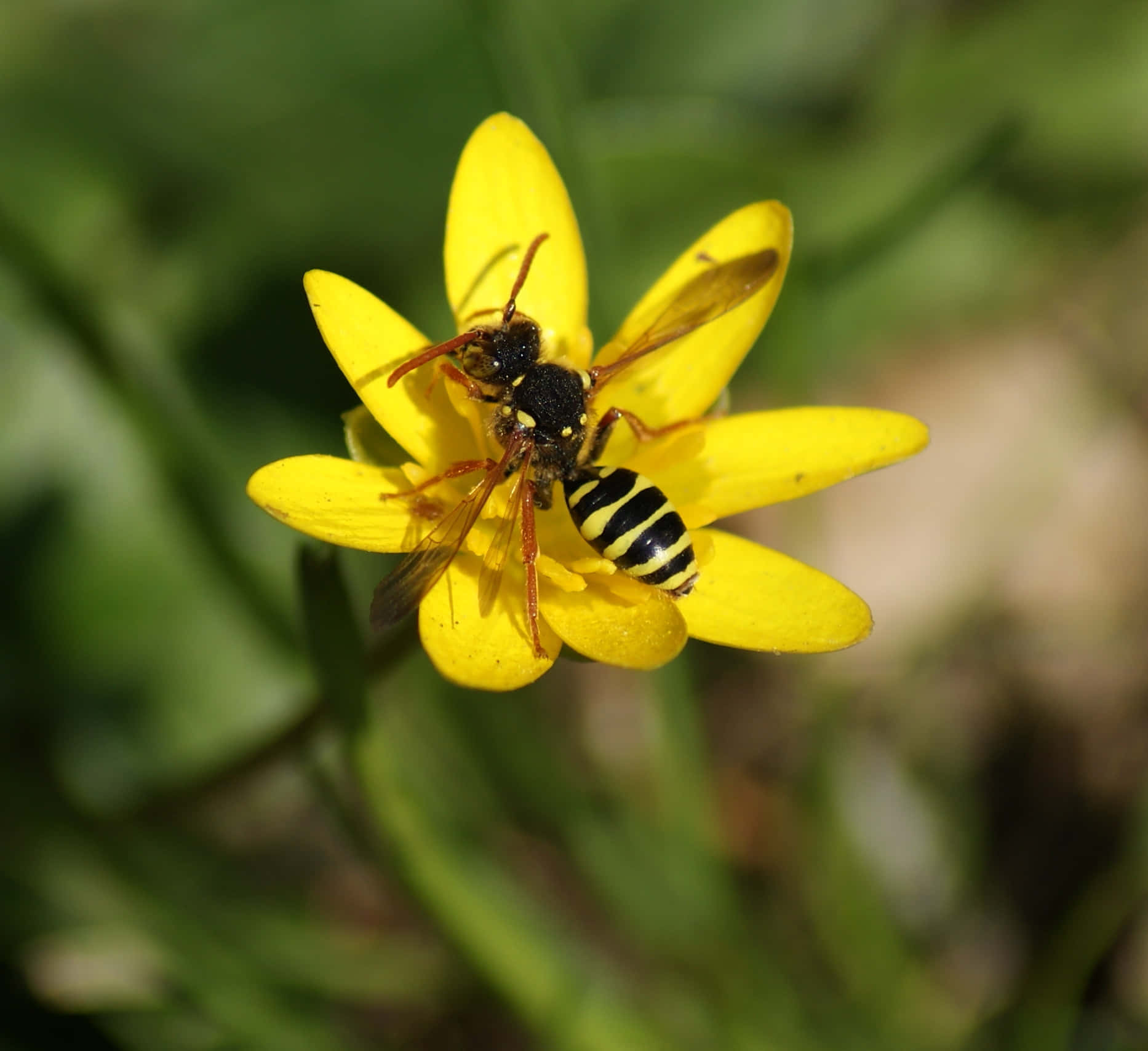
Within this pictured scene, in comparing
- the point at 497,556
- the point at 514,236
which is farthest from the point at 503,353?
the point at 497,556

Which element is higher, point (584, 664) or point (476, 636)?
point (476, 636)

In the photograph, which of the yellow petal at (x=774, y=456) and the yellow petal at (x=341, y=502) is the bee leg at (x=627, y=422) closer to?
the yellow petal at (x=774, y=456)

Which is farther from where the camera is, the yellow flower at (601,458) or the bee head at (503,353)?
the bee head at (503,353)

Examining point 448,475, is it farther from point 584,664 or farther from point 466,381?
point 584,664

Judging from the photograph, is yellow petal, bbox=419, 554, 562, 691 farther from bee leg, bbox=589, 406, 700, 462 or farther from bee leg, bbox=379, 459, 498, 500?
bee leg, bbox=589, 406, 700, 462

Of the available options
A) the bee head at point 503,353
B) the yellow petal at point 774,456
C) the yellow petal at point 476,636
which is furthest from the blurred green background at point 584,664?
the yellow petal at point 774,456

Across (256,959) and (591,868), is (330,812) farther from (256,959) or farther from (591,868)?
(591,868)

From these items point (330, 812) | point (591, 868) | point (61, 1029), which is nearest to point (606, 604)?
point (330, 812)
